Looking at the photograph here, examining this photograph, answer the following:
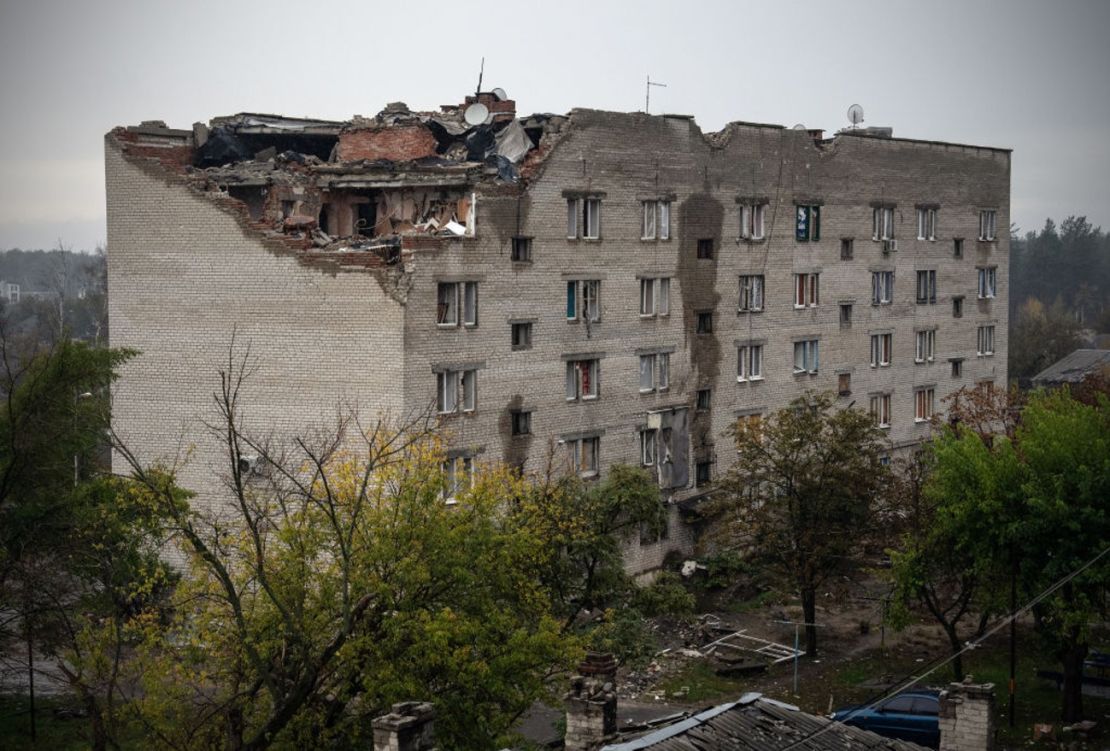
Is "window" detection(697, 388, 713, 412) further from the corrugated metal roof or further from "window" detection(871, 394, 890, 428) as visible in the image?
the corrugated metal roof

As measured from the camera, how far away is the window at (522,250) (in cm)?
4488

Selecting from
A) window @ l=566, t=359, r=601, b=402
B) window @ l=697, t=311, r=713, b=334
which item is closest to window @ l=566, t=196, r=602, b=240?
window @ l=566, t=359, r=601, b=402

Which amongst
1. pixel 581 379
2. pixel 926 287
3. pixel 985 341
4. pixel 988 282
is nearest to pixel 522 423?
pixel 581 379

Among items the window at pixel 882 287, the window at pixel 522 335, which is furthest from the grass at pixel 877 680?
the window at pixel 882 287

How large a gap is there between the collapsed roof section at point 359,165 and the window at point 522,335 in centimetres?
327

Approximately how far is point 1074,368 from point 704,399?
4894 centimetres

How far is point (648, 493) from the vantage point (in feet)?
135

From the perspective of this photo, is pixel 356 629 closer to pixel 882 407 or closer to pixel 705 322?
pixel 705 322

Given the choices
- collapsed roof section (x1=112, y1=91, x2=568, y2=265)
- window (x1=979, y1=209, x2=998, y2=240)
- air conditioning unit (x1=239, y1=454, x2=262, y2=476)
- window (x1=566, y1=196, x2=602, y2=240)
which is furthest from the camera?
window (x1=979, y1=209, x2=998, y2=240)

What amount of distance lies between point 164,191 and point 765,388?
2146 centimetres

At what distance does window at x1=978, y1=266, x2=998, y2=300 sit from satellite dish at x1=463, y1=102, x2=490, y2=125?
86.9ft

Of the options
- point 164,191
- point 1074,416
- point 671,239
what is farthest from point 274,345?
point 1074,416

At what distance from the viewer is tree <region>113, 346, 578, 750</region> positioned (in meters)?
26.6

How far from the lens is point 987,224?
65.9m
